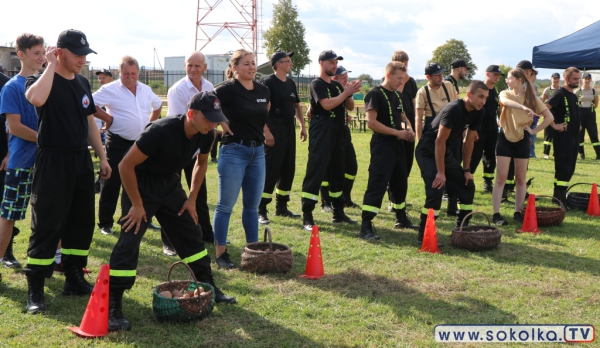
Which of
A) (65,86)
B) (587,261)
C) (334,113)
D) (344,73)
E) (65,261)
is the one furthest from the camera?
(344,73)

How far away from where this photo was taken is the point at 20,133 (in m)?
5.05

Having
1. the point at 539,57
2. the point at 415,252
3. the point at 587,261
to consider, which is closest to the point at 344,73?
the point at 415,252

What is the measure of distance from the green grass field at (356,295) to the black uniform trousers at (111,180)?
0.95 ft

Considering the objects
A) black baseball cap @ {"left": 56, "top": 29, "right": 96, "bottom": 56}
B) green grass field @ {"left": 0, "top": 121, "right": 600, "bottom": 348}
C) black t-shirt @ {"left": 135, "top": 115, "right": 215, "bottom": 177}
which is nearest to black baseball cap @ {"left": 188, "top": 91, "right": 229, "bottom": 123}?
black t-shirt @ {"left": 135, "top": 115, "right": 215, "bottom": 177}

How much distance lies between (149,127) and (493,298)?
3.35 meters

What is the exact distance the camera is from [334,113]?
305 inches

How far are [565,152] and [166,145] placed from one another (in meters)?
7.00

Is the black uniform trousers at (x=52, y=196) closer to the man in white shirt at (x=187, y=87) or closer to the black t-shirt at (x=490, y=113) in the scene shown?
the man in white shirt at (x=187, y=87)

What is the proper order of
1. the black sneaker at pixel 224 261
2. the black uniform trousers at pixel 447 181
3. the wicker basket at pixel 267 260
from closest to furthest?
the wicker basket at pixel 267 260 → the black sneaker at pixel 224 261 → the black uniform trousers at pixel 447 181

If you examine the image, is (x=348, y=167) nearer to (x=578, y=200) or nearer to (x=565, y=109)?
(x=565, y=109)

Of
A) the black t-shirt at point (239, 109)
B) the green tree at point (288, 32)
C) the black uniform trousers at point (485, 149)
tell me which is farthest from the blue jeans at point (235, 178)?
the green tree at point (288, 32)

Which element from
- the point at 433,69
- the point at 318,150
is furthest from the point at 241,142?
the point at 433,69

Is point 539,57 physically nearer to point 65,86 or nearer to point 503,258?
point 503,258

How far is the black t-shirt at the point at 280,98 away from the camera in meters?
7.70
